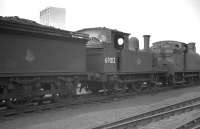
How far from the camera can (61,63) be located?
7988 mm

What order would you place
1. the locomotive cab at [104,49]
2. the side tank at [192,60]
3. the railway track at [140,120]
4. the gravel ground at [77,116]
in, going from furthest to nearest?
1. the side tank at [192,60]
2. the locomotive cab at [104,49]
3. the gravel ground at [77,116]
4. the railway track at [140,120]

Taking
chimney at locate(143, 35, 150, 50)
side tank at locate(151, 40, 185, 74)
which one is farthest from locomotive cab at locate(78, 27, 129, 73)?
side tank at locate(151, 40, 185, 74)

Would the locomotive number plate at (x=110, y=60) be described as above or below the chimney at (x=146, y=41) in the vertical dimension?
below

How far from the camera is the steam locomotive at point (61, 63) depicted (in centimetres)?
669

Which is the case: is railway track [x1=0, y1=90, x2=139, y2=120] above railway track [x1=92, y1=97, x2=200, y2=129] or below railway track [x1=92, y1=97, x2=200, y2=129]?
above

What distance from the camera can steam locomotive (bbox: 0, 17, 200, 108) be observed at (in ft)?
22.0

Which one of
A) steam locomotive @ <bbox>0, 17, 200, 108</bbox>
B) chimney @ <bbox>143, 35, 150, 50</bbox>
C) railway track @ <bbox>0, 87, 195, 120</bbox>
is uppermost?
chimney @ <bbox>143, 35, 150, 50</bbox>

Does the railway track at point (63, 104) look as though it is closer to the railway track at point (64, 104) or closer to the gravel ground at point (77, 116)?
the railway track at point (64, 104)

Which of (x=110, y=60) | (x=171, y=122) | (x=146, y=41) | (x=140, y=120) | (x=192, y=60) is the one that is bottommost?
(x=171, y=122)

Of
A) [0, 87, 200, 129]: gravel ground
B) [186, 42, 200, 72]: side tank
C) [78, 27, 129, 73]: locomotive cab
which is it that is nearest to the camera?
[0, 87, 200, 129]: gravel ground

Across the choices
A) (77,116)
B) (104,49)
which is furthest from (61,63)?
(104,49)

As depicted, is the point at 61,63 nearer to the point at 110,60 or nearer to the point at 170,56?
the point at 110,60

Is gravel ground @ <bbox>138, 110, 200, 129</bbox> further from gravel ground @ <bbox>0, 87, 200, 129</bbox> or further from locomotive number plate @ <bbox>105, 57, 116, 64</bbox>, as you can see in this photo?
locomotive number plate @ <bbox>105, 57, 116, 64</bbox>

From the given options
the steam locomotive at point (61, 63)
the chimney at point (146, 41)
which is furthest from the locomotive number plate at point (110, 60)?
the chimney at point (146, 41)
